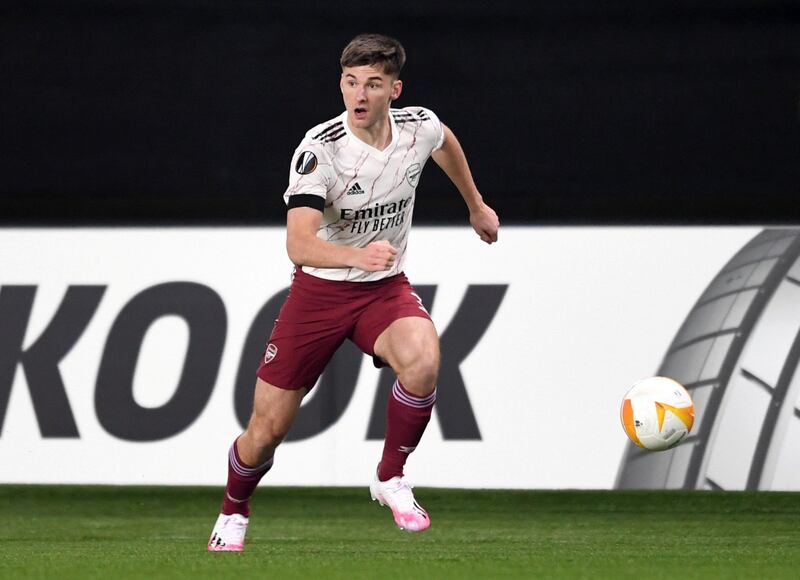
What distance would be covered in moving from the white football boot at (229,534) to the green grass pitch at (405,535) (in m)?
0.08

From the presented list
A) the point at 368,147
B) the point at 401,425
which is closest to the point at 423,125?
the point at 368,147

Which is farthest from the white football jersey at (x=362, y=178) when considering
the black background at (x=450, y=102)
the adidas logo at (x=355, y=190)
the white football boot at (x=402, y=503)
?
the black background at (x=450, y=102)

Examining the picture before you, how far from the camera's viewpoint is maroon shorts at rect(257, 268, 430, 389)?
554 centimetres

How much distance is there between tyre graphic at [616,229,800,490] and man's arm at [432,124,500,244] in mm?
2587

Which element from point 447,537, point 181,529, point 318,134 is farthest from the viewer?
point 181,529

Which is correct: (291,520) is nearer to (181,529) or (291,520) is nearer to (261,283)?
(181,529)

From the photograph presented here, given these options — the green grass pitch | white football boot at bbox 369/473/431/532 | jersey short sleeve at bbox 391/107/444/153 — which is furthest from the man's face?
the green grass pitch

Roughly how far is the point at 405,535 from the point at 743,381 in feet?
7.24

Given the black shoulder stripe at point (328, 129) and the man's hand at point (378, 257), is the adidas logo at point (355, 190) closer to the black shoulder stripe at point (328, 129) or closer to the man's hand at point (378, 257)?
→ the black shoulder stripe at point (328, 129)

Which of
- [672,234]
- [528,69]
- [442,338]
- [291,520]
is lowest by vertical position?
[291,520]

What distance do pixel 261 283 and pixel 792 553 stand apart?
3.62 m

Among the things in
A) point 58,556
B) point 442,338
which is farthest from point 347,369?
point 58,556

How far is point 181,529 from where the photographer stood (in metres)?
7.03

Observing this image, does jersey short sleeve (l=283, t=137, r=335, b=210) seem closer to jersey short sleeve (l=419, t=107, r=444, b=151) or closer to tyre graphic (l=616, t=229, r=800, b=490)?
jersey short sleeve (l=419, t=107, r=444, b=151)
